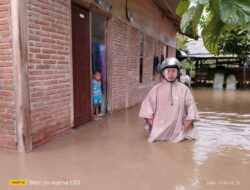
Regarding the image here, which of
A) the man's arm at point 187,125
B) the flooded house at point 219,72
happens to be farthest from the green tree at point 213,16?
the flooded house at point 219,72

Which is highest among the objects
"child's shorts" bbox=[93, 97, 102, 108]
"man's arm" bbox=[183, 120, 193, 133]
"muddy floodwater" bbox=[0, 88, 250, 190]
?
"child's shorts" bbox=[93, 97, 102, 108]

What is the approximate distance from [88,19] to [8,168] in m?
3.42

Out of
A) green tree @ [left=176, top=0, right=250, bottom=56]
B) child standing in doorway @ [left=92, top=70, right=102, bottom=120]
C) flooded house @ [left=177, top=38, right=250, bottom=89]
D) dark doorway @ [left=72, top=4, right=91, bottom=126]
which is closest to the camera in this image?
green tree @ [left=176, top=0, right=250, bottom=56]

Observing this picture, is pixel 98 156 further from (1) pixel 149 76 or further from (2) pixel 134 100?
(1) pixel 149 76

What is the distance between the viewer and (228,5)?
74 centimetres

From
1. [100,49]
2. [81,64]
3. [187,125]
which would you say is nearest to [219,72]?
[100,49]

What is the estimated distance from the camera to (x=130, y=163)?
329 cm

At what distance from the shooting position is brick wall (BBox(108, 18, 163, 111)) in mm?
6586

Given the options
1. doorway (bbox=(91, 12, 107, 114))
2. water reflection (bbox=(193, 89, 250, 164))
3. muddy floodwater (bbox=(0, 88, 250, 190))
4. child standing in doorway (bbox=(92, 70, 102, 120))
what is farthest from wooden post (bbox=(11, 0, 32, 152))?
doorway (bbox=(91, 12, 107, 114))

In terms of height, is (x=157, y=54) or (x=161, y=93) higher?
(x=157, y=54)

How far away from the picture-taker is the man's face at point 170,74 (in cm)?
414

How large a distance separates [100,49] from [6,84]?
298 centimetres

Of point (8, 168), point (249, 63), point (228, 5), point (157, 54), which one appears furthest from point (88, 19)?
point (249, 63)

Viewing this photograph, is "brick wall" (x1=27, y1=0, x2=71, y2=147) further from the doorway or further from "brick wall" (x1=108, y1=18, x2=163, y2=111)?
"brick wall" (x1=108, y1=18, x2=163, y2=111)
